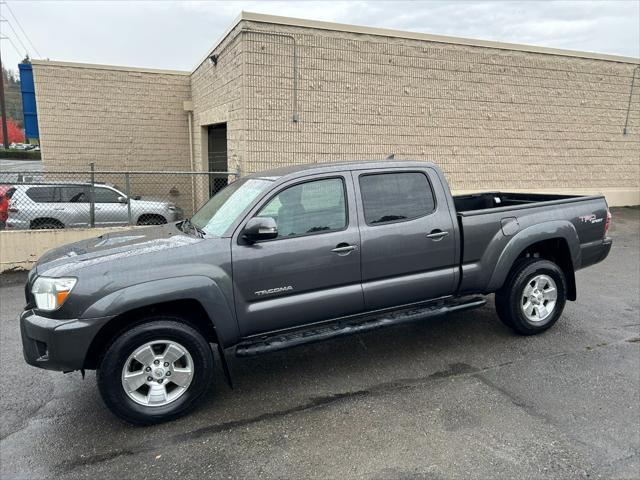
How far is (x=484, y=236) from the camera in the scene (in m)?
4.68

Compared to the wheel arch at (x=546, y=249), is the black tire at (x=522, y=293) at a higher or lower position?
lower

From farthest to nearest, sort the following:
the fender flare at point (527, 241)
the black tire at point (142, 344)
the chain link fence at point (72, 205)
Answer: the chain link fence at point (72, 205), the fender flare at point (527, 241), the black tire at point (142, 344)

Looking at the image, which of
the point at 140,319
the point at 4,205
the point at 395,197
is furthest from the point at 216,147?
the point at 140,319

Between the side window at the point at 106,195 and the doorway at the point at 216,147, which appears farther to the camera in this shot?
the doorway at the point at 216,147

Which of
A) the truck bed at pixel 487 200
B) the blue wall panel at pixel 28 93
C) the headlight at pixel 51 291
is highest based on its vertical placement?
the blue wall panel at pixel 28 93

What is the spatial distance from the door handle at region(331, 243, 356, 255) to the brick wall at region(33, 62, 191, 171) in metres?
13.7

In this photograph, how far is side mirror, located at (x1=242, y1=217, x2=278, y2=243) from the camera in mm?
3613

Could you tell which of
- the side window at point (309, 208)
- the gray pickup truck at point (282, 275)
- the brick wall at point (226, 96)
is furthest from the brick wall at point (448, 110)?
the side window at point (309, 208)

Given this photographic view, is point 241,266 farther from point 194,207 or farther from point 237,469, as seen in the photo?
point 194,207

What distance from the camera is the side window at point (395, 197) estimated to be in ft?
14.1

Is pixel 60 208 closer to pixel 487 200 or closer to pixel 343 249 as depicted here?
pixel 343 249

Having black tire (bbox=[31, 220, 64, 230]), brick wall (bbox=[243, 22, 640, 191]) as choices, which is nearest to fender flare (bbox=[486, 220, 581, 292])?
brick wall (bbox=[243, 22, 640, 191])

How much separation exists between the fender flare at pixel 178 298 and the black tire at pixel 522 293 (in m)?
2.90

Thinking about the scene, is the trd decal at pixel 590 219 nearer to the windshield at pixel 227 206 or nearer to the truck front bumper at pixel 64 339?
the windshield at pixel 227 206
